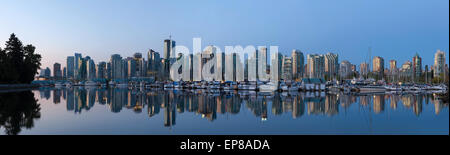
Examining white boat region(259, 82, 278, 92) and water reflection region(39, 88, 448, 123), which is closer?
water reflection region(39, 88, 448, 123)

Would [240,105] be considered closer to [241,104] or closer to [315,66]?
[241,104]

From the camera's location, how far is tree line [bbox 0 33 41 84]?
187 feet

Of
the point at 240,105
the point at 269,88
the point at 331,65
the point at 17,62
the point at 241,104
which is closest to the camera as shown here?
the point at 240,105

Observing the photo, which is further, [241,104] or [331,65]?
[331,65]

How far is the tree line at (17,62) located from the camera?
187ft

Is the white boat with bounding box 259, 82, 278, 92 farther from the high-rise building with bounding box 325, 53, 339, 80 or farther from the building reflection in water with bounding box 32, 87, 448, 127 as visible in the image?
the high-rise building with bounding box 325, 53, 339, 80

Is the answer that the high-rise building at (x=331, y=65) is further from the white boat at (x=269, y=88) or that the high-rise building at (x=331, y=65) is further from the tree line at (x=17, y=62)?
the tree line at (x=17, y=62)

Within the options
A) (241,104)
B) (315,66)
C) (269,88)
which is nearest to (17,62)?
(269,88)

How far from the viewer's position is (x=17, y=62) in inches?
2596

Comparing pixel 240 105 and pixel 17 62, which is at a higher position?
pixel 17 62

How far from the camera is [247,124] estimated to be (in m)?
16.2

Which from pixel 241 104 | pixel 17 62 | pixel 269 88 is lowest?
pixel 241 104

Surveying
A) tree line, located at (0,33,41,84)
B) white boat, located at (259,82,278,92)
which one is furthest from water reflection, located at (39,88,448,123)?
tree line, located at (0,33,41,84)

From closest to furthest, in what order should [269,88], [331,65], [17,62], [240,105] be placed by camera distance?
[240,105], [269,88], [17,62], [331,65]
